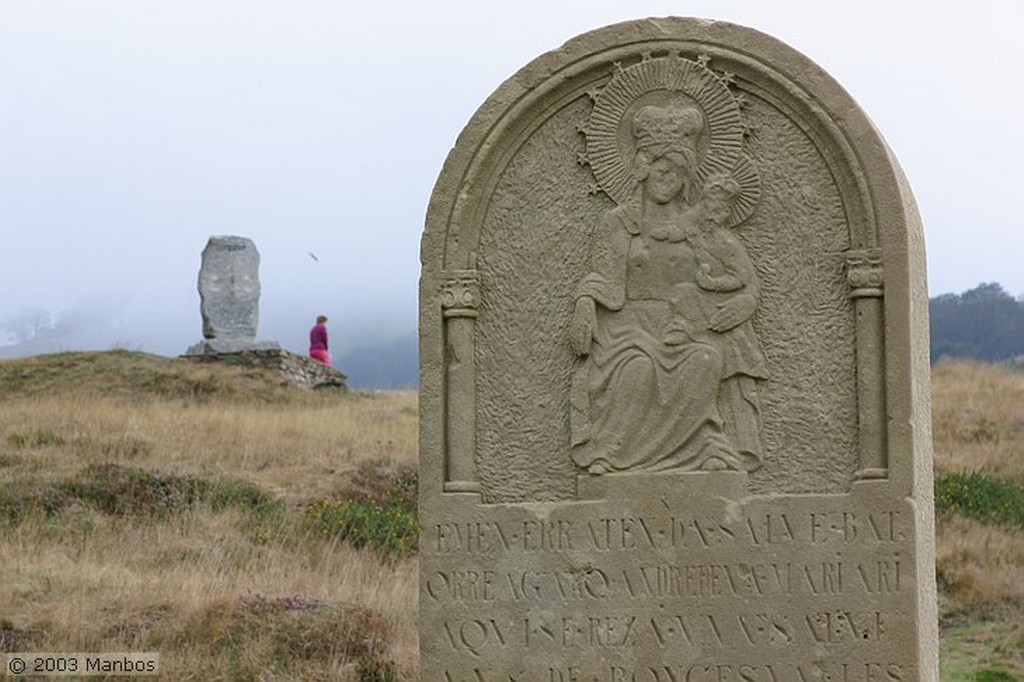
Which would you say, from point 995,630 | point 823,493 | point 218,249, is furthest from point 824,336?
point 218,249

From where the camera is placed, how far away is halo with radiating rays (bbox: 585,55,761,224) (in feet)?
23.4

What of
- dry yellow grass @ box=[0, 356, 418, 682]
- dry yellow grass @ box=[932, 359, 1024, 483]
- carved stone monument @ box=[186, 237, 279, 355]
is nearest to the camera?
dry yellow grass @ box=[0, 356, 418, 682]

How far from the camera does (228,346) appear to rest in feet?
85.0

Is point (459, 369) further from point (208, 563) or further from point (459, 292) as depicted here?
point (208, 563)

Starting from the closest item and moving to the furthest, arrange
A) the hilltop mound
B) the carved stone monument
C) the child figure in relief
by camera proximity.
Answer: the child figure in relief, the hilltop mound, the carved stone monument

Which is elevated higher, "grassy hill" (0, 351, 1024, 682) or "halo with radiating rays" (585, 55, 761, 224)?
"halo with radiating rays" (585, 55, 761, 224)

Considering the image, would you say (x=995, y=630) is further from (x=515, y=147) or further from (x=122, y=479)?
(x=122, y=479)

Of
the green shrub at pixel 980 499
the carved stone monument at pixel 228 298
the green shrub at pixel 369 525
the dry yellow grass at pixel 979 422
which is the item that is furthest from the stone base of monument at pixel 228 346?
the green shrub at pixel 980 499

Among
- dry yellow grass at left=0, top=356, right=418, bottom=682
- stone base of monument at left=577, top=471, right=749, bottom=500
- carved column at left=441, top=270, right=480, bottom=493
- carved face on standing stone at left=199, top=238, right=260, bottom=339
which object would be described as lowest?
dry yellow grass at left=0, top=356, right=418, bottom=682

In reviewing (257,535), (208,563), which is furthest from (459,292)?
(257,535)

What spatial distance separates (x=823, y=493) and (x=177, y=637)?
4530mm

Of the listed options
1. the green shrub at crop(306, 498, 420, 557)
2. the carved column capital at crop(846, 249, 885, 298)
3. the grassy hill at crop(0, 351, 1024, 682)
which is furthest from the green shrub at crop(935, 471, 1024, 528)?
the carved column capital at crop(846, 249, 885, 298)

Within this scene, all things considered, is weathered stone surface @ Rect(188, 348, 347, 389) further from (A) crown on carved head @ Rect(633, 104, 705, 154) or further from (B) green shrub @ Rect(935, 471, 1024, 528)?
(A) crown on carved head @ Rect(633, 104, 705, 154)

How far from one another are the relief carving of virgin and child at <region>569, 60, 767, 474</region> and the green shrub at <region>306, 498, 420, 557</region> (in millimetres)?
5409
